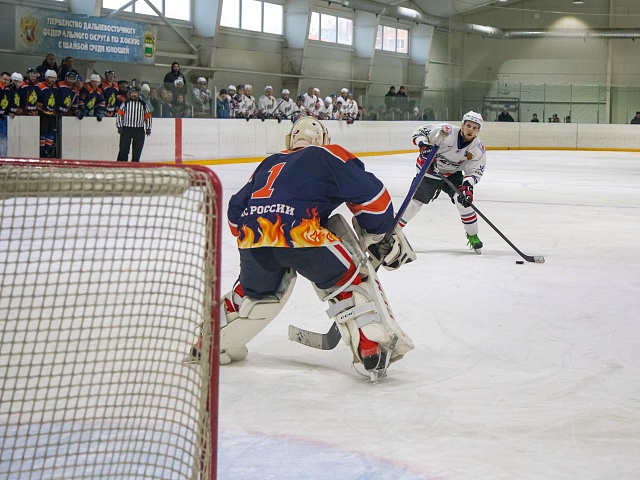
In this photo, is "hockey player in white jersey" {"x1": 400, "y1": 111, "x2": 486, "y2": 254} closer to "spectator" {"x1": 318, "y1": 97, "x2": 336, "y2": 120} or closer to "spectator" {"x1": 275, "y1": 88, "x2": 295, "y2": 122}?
"spectator" {"x1": 275, "y1": 88, "x2": 295, "y2": 122}

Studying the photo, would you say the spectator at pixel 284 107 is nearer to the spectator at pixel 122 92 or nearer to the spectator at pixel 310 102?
the spectator at pixel 310 102

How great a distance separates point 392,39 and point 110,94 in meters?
14.5

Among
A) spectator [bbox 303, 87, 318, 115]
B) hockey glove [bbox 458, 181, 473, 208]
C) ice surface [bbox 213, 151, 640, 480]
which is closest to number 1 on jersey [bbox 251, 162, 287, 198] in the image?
ice surface [bbox 213, 151, 640, 480]

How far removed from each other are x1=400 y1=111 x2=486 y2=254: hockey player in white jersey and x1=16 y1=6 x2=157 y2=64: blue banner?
378 inches

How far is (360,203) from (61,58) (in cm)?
1344

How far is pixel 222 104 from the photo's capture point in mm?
17031

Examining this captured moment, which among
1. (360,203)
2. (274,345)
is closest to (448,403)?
(360,203)

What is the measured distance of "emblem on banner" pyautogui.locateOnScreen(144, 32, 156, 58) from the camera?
55.1 feet

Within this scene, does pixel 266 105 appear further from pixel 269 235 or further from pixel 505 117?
pixel 269 235

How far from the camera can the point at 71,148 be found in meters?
13.8

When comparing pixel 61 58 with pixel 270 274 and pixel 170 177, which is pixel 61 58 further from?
pixel 170 177

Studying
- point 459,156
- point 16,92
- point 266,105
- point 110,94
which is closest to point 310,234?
point 459,156

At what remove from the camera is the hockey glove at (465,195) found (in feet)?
22.8

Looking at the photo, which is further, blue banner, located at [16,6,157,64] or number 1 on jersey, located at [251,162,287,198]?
blue banner, located at [16,6,157,64]
